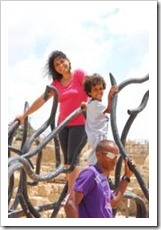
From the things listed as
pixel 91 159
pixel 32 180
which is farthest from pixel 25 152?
pixel 91 159

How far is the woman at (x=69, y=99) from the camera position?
2.80 metres

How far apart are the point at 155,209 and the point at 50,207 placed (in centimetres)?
75

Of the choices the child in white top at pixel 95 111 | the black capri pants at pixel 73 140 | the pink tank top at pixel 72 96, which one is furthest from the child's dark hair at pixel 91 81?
the black capri pants at pixel 73 140

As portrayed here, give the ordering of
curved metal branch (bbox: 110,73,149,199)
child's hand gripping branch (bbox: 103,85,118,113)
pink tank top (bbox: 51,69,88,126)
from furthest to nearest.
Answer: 1. pink tank top (bbox: 51,69,88,126)
2. child's hand gripping branch (bbox: 103,85,118,113)
3. curved metal branch (bbox: 110,73,149,199)

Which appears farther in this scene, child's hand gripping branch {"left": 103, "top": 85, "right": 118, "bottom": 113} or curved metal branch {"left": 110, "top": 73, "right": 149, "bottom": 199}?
child's hand gripping branch {"left": 103, "top": 85, "right": 118, "bottom": 113}

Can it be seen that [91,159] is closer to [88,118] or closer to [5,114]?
[88,118]

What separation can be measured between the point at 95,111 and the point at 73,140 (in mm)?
298

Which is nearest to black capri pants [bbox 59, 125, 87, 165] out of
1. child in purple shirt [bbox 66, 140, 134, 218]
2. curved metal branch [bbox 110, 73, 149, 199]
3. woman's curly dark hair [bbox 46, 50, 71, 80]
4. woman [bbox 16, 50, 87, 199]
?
woman [bbox 16, 50, 87, 199]

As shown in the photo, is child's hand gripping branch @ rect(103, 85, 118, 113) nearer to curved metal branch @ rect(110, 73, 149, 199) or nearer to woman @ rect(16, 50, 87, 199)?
curved metal branch @ rect(110, 73, 149, 199)

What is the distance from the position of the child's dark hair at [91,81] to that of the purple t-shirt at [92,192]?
2.13 feet

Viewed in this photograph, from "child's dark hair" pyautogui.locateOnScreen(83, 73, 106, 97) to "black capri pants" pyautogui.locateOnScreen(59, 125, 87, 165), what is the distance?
23 cm

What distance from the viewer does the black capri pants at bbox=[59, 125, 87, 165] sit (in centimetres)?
284

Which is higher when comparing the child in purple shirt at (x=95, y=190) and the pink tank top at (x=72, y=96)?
the pink tank top at (x=72, y=96)

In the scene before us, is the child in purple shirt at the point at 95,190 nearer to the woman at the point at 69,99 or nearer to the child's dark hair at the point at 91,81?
the child's dark hair at the point at 91,81
